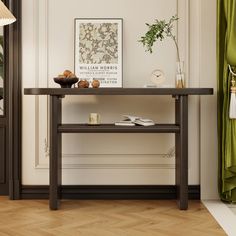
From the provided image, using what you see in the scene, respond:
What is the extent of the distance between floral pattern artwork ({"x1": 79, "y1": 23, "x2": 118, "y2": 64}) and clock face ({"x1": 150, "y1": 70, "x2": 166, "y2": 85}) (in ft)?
1.23

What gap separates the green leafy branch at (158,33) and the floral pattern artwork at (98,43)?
0.78 feet

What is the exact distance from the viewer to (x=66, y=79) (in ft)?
11.0

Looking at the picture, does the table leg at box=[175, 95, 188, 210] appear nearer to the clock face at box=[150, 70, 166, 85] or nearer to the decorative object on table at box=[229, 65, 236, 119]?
the clock face at box=[150, 70, 166, 85]

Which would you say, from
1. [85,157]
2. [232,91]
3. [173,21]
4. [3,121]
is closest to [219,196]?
[232,91]

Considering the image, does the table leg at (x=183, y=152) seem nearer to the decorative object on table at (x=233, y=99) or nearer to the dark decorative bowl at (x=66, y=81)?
the decorative object on table at (x=233, y=99)

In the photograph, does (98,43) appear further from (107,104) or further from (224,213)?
(224,213)

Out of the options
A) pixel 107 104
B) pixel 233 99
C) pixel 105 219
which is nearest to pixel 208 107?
pixel 233 99

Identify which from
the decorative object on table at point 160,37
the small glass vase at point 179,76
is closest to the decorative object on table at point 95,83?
the decorative object on table at point 160,37

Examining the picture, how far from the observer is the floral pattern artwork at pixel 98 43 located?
145 inches

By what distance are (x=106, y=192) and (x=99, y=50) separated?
3.76ft

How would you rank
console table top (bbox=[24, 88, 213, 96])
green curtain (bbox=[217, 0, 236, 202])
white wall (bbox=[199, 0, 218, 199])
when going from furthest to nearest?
white wall (bbox=[199, 0, 218, 199]), green curtain (bbox=[217, 0, 236, 202]), console table top (bbox=[24, 88, 213, 96])

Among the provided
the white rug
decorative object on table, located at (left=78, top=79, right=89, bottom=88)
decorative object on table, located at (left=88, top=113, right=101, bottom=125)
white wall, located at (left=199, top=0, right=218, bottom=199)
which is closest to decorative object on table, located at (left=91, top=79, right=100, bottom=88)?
decorative object on table, located at (left=78, top=79, right=89, bottom=88)

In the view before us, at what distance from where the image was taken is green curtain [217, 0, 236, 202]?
3328mm

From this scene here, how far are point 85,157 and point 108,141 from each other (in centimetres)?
23
